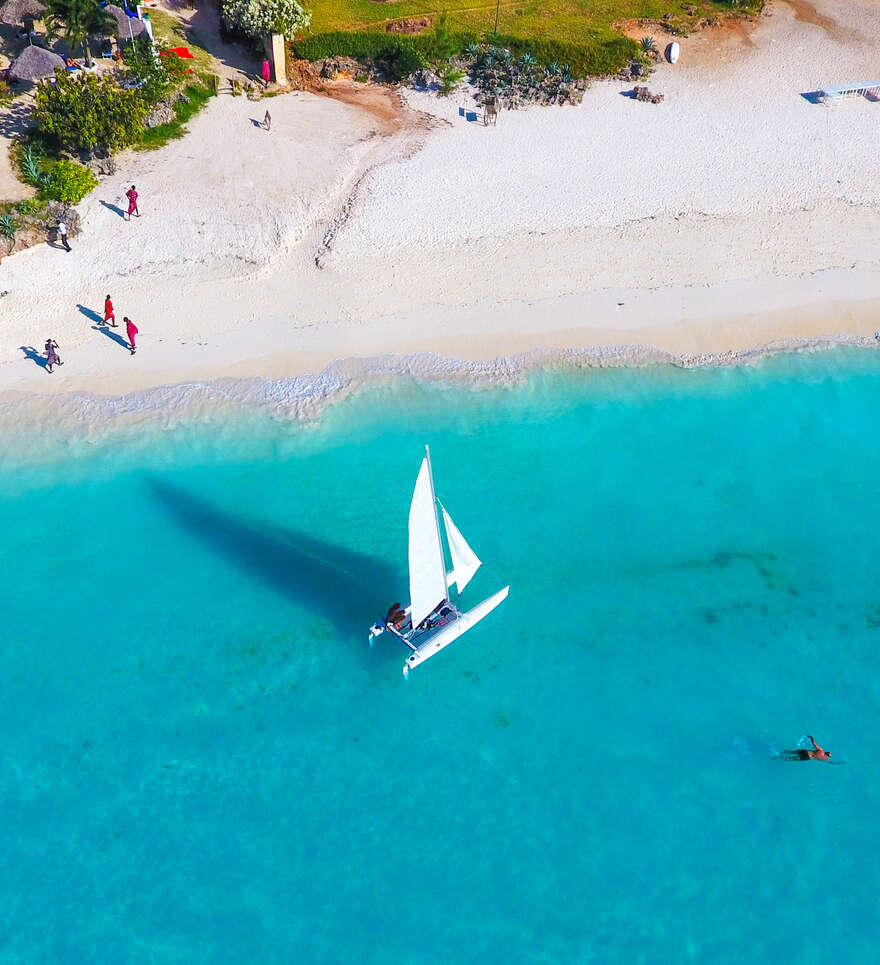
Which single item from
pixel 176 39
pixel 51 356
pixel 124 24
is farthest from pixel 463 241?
pixel 124 24

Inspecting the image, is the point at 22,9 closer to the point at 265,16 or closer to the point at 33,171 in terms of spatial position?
the point at 33,171

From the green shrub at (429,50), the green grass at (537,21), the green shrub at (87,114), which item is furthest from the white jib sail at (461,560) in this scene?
the green grass at (537,21)

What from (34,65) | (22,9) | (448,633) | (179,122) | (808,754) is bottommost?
(808,754)

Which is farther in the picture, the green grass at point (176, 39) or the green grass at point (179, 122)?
the green grass at point (176, 39)

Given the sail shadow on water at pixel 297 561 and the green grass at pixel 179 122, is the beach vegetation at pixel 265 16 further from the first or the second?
the sail shadow on water at pixel 297 561

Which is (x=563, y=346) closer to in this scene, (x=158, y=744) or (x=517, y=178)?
(x=517, y=178)

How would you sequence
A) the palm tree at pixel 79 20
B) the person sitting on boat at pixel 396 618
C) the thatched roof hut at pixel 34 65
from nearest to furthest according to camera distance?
the person sitting on boat at pixel 396 618, the thatched roof hut at pixel 34 65, the palm tree at pixel 79 20

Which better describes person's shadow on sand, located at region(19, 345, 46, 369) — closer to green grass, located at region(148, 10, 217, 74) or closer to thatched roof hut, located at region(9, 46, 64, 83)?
thatched roof hut, located at region(9, 46, 64, 83)
